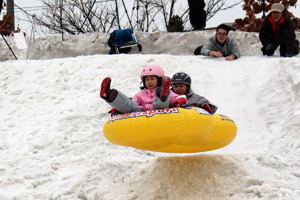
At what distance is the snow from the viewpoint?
3.42 meters

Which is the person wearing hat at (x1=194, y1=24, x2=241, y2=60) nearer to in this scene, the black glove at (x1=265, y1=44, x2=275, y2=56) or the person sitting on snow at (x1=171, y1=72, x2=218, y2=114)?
the black glove at (x1=265, y1=44, x2=275, y2=56)

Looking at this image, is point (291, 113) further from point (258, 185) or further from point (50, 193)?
point (50, 193)

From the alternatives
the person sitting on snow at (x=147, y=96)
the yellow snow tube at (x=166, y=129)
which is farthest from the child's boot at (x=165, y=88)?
the yellow snow tube at (x=166, y=129)

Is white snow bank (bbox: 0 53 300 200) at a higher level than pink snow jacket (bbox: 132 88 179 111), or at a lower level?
lower

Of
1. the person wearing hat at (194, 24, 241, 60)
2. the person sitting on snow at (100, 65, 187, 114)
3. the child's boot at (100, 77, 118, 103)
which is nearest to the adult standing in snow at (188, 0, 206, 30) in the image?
the person wearing hat at (194, 24, 241, 60)

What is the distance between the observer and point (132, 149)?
4.76 meters

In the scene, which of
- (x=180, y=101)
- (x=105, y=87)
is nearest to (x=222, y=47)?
(x=180, y=101)

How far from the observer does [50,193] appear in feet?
11.8

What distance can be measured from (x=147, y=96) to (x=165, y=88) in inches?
24.7

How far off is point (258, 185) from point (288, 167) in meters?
0.79

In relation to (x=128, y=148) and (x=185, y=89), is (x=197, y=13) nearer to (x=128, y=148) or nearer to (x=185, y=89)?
(x=128, y=148)

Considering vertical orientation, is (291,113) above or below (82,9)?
below

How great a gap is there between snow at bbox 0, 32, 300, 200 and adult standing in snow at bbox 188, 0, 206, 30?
501mm

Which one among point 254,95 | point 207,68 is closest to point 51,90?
point 207,68
